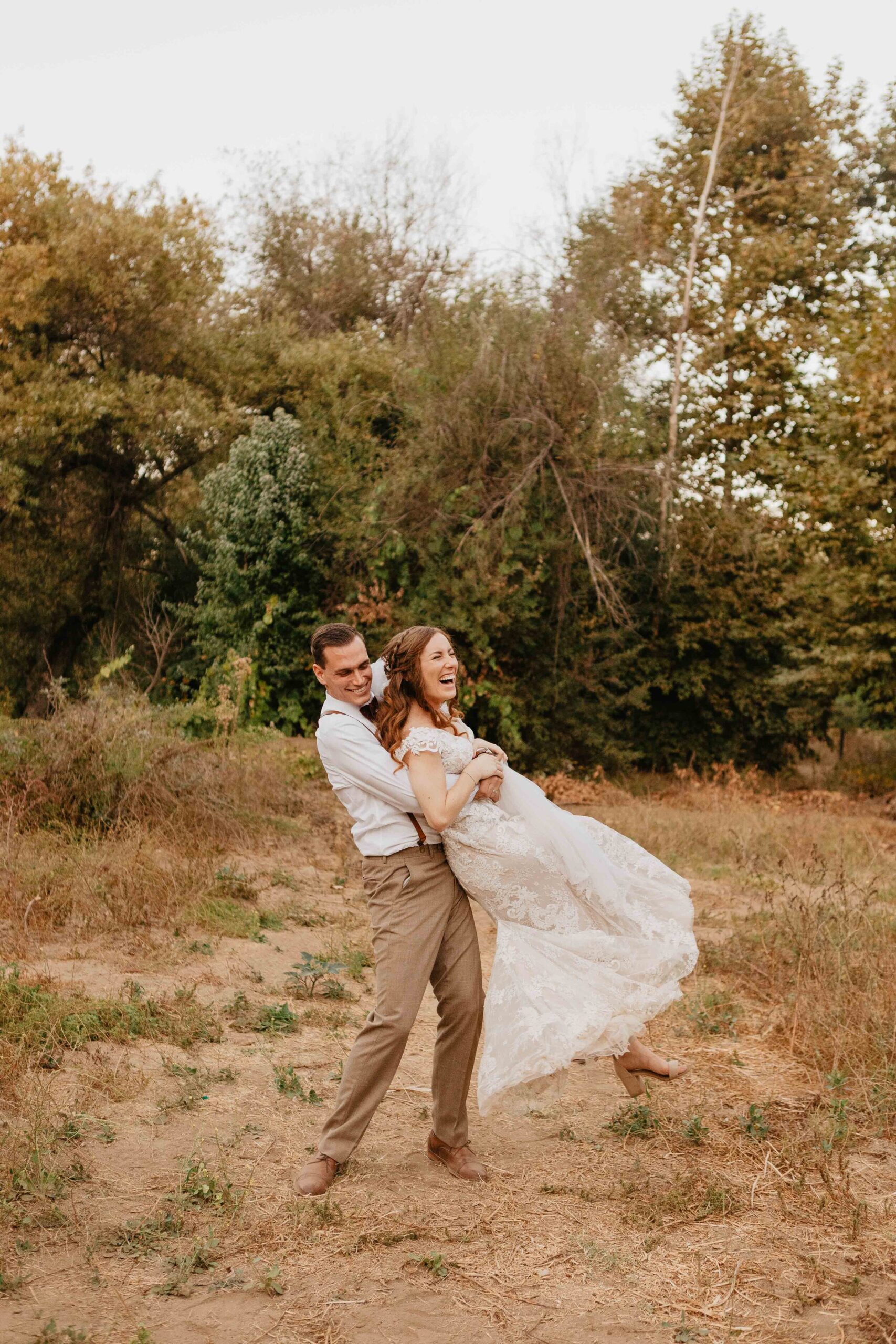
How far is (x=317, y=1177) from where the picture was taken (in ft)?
13.0

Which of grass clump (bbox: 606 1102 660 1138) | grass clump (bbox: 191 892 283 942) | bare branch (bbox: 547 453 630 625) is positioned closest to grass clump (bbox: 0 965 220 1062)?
grass clump (bbox: 191 892 283 942)

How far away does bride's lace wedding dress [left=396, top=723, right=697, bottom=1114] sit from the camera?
3803 millimetres

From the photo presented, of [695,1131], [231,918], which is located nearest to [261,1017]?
[231,918]

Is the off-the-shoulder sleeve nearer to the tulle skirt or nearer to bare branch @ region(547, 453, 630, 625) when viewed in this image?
the tulle skirt

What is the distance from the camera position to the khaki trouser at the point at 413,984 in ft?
12.7

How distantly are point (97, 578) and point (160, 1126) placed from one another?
1681 centimetres

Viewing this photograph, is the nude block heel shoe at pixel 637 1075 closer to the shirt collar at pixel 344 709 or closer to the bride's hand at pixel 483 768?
the bride's hand at pixel 483 768

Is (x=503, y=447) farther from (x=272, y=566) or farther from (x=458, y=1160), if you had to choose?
(x=458, y=1160)

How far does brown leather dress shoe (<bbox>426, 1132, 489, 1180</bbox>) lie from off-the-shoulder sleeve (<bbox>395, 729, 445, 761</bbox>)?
59.5 inches

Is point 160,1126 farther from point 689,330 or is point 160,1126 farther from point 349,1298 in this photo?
point 689,330

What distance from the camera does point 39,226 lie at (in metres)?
17.8

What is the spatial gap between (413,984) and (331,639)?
1.19 meters

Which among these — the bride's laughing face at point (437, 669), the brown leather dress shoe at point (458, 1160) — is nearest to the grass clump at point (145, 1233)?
the brown leather dress shoe at point (458, 1160)

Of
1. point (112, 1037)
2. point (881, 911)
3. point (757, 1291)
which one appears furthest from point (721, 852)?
point (757, 1291)
